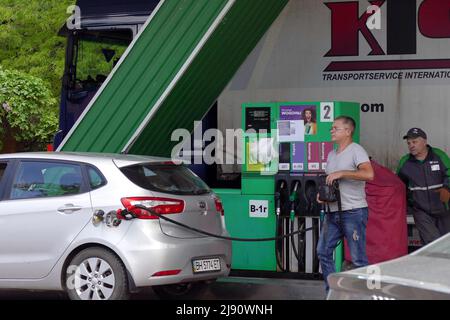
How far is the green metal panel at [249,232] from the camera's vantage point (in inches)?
379

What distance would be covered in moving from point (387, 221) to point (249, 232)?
5.49ft

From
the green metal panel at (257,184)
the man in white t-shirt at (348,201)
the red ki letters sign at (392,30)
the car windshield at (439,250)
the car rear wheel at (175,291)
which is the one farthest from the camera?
the red ki letters sign at (392,30)

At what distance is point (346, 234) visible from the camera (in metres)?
7.74

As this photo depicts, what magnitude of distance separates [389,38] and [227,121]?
2.54 meters

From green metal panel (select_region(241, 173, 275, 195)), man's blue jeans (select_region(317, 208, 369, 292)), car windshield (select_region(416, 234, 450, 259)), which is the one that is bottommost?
man's blue jeans (select_region(317, 208, 369, 292))

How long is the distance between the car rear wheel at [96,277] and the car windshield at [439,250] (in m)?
3.44

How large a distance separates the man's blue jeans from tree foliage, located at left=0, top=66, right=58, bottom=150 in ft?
34.9

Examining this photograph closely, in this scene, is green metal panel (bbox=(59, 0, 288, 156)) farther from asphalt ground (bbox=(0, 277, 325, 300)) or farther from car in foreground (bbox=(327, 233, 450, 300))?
car in foreground (bbox=(327, 233, 450, 300))

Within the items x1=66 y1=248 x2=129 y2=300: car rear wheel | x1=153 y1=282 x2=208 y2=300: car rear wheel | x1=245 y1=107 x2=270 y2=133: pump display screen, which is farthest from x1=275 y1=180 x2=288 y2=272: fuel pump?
x1=66 y1=248 x2=129 y2=300: car rear wheel

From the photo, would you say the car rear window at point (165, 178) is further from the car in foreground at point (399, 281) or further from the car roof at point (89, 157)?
the car in foreground at point (399, 281)

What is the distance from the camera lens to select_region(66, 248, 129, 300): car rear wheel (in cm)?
743

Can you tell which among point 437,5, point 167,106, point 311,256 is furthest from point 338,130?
point 437,5

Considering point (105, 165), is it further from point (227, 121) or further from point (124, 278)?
point (227, 121)

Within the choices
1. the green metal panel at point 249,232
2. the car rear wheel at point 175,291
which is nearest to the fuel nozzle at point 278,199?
the green metal panel at point 249,232
